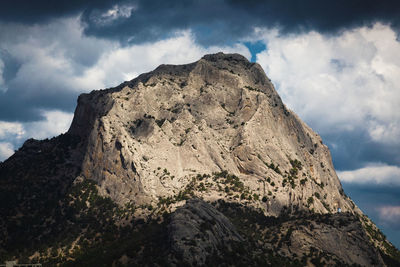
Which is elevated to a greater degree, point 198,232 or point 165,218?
point 165,218

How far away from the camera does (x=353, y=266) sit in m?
147

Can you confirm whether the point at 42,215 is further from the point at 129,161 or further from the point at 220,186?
the point at 220,186

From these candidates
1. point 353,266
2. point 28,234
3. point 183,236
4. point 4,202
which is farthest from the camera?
point 4,202

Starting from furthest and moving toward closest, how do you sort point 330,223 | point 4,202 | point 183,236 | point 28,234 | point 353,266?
point 4,202, point 28,234, point 330,223, point 353,266, point 183,236

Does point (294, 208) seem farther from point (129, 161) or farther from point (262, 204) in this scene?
point (129, 161)

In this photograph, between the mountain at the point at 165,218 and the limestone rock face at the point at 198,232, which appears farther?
the mountain at the point at 165,218

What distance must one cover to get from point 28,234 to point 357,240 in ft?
389

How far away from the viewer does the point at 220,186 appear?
18475cm

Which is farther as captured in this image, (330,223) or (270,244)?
(330,223)

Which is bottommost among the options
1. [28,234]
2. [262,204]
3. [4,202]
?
[28,234]

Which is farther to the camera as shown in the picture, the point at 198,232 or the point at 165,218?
the point at 165,218

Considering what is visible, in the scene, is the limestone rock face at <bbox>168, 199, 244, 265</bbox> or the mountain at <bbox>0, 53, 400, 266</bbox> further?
the mountain at <bbox>0, 53, 400, 266</bbox>

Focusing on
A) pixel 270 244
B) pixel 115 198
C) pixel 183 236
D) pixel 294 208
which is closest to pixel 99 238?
pixel 115 198

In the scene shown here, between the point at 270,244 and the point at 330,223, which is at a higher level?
the point at 330,223
